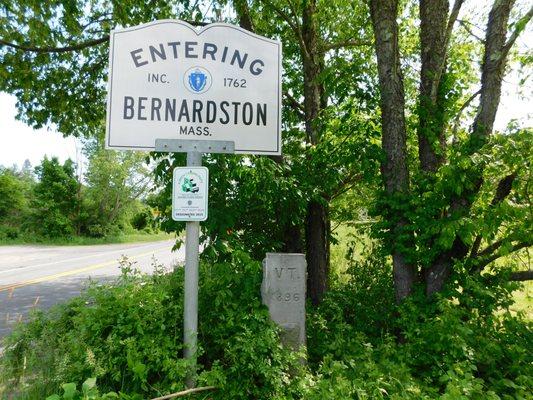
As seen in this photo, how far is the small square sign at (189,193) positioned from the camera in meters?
2.96

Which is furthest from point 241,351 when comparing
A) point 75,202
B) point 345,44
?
point 75,202

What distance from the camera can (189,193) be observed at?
9.78ft

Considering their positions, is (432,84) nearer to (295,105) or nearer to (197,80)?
(197,80)

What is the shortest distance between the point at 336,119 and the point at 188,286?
3206mm

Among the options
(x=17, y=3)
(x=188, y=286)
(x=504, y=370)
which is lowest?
(x=504, y=370)

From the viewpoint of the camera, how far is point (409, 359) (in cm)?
334

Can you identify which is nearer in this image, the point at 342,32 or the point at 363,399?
the point at 363,399

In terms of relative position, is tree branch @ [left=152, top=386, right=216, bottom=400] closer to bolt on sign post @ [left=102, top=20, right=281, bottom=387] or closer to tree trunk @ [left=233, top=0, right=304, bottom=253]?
bolt on sign post @ [left=102, top=20, right=281, bottom=387]

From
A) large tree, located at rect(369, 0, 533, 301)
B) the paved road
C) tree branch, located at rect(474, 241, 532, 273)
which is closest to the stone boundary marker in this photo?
large tree, located at rect(369, 0, 533, 301)

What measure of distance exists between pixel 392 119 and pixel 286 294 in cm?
245

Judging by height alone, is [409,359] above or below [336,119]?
below

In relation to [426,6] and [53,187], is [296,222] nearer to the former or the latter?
[426,6]

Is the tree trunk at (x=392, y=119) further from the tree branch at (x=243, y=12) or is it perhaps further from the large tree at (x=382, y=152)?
the tree branch at (x=243, y=12)

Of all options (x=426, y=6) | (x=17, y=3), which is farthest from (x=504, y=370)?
(x=17, y=3)
